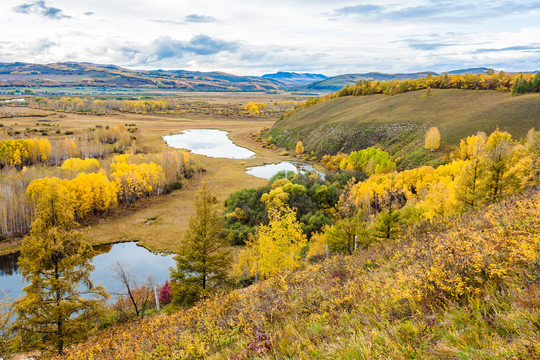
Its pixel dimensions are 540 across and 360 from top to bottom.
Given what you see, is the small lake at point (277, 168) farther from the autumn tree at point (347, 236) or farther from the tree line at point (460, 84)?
the tree line at point (460, 84)

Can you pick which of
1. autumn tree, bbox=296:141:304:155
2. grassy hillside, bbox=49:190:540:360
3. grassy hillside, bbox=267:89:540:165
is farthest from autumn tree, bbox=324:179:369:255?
autumn tree, bbox=296:141:304:155

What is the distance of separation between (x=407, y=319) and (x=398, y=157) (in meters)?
78.4

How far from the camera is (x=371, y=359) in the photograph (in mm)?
6039

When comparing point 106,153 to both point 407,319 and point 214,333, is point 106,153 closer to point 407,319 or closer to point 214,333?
point 214,333

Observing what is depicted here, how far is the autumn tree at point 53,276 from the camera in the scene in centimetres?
1938

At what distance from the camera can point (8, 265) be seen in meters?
39.5

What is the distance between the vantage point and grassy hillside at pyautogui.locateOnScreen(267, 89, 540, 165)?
7481cm

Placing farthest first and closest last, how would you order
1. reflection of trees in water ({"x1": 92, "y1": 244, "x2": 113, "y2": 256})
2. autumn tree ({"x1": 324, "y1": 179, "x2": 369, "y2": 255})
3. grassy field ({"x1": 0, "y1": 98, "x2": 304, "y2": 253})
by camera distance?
grassy field ({"x1": 0, "y1": 98, "x2": 304, "y2": 253}) → reflection of trees in water ({"x1": 92, "y1": 244, "x2": 113, "y2": 256}) → autumn tree ({"x1": 324, "y1": 179, "x2": 369, "y2": 255})

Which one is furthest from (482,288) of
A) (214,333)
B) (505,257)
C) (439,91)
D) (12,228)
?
(439,91)

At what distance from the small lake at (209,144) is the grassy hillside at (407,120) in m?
20.5

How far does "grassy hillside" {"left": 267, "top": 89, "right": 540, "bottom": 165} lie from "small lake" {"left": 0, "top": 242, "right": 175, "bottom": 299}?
204ft

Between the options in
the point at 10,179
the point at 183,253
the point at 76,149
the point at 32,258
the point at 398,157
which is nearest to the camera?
the point at 32,258

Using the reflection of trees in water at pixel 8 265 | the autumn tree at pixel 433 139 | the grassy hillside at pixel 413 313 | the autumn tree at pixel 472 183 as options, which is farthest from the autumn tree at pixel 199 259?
the autumn tree at pixel 433 139

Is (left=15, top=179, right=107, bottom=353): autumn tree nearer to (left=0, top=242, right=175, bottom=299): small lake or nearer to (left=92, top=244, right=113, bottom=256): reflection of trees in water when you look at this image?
(left=0, top=242, right=175, bottom=299): small lake
